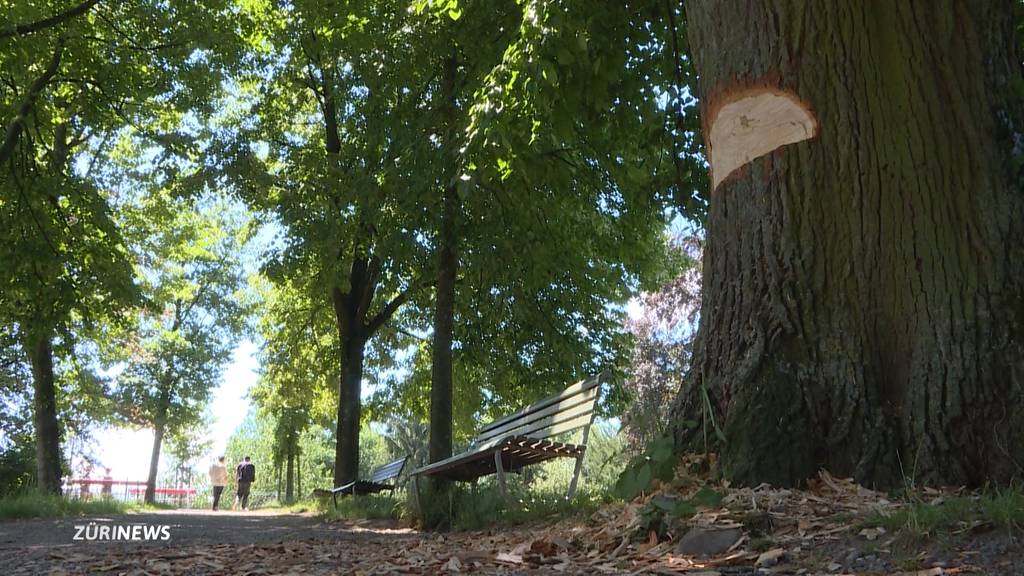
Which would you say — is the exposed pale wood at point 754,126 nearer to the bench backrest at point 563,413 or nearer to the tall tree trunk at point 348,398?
the bench backrest at point 563,413

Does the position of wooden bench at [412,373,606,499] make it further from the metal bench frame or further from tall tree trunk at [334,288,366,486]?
tall tree trunk at [334,288,366,486]

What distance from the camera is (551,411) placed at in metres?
7.21

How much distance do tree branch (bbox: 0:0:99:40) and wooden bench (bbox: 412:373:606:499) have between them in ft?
25.4

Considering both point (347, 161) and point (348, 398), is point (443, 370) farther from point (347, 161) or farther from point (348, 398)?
point (348, 398)

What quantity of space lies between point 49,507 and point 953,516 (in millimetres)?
10440

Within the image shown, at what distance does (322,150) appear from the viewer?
50.7 feet

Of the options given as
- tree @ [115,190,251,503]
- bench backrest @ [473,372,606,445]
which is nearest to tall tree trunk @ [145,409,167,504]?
tree @ [115,190,251,503]

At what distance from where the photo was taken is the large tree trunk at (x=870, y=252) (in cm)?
357

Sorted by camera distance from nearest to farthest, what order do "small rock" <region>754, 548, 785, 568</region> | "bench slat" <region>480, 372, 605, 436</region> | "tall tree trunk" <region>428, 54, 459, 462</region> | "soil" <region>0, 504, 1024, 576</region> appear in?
"soil" <region>0, 504, 1024, 576</region> → "small rock" <region>754, 548, 785, 568</region> → "bench slat" <region>480, 372, 605, 436</region> → "tall tree trunk" <region>428, 54, 459, 462</region>

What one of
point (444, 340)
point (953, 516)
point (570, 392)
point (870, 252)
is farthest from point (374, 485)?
point (953, 516)

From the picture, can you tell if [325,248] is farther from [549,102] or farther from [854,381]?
[854,381]

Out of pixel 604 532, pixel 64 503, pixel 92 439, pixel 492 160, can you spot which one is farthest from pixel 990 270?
pixel 92 439

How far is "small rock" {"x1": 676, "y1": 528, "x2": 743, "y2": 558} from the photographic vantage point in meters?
2.97

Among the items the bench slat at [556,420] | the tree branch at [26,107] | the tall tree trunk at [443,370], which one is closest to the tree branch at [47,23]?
the tree branch at [26,107]
